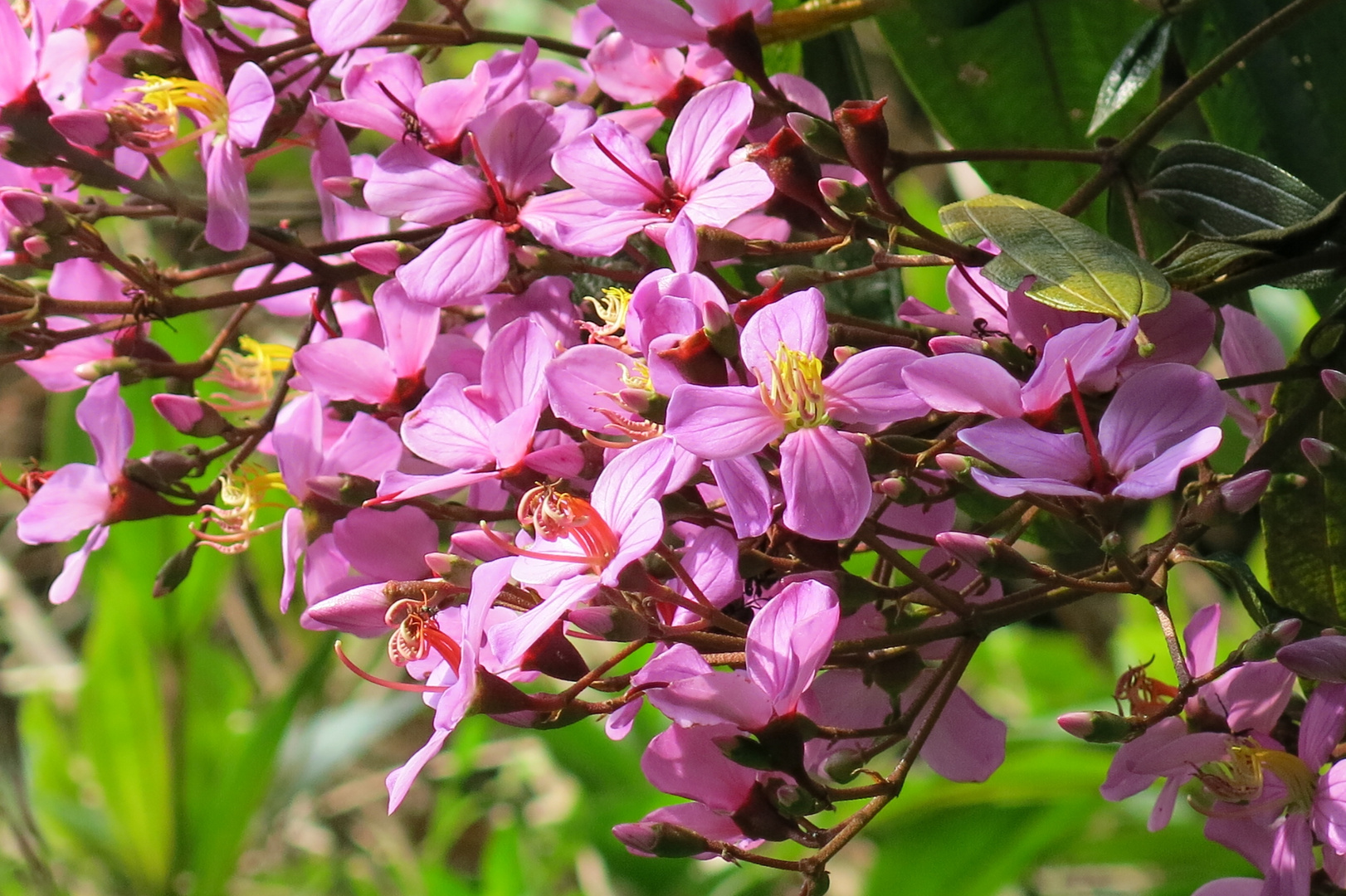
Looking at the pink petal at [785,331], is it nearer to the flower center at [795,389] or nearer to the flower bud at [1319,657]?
the flower center at [795,389]

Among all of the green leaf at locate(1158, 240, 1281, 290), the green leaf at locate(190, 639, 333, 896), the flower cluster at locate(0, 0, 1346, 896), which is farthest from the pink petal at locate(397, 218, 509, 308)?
the green leaf at locate(190, 639, 333, 896)

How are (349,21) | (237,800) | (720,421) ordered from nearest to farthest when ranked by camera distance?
(720,421) < (349,21) < (237,800)

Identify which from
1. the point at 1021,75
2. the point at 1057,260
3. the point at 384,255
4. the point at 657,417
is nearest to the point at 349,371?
the point at 384,255

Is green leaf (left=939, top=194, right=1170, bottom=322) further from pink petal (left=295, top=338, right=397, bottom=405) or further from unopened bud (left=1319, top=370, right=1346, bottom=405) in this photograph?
pink petal (left=295, top=338, right=397, bottom=405)

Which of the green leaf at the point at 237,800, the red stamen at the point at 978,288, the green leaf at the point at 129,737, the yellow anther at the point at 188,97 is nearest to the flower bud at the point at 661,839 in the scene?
the red stamen at the point at 978,288

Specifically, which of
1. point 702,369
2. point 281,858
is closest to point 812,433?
point 702,369

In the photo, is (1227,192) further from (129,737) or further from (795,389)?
(129,737)
